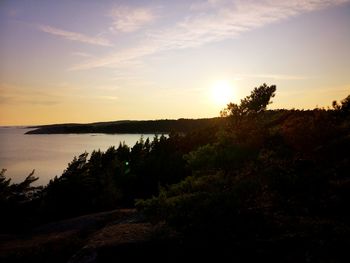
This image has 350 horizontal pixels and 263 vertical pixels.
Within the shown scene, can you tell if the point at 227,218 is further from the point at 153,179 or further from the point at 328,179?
the point at 153,179

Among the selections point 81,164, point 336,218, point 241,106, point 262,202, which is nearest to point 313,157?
point 262,202

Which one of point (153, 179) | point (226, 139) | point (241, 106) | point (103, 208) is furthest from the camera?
point (153, 179)

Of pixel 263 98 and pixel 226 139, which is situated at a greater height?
pixel 263 98

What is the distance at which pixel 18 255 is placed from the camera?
13078 mm

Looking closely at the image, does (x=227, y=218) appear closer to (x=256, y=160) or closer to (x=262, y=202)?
(x=262, y=202)

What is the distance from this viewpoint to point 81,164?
1410 inches

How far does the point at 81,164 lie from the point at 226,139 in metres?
20.9

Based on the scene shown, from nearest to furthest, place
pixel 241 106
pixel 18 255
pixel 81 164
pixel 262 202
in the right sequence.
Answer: pixel 262 202 → pixel 18 255 → pixel 241 106 → pixel 81 164

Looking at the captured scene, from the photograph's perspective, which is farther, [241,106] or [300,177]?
[241,106]

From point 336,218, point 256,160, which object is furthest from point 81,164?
point 336,218

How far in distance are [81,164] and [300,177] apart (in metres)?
26.6

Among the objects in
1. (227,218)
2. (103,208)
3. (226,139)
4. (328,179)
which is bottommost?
(103,208)

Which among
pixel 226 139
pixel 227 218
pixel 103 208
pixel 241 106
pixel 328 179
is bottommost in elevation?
pixel 103 208

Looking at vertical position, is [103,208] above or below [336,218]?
below
